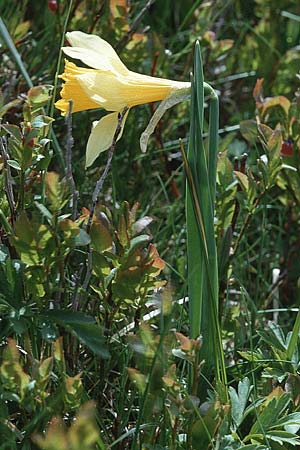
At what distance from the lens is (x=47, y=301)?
1.26 metres

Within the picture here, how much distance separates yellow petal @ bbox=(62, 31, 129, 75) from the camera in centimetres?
130

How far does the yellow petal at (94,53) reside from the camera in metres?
1.30

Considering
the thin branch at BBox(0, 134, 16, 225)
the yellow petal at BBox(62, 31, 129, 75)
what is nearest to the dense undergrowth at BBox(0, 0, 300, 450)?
the thin branch at BBox(0, 134, 16, 225)

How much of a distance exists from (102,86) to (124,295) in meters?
0.33

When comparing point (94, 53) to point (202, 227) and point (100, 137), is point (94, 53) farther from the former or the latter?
→ point (202, 227)

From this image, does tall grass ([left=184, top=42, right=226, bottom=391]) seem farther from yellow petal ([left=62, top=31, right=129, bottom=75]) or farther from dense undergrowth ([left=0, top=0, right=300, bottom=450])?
yellow petal ([left=62, top=31, right=129, bottom=75])

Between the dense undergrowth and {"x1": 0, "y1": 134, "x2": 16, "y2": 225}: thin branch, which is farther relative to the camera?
{"x1": 0, "y1": 134, "x2": 16, "y2": 225}: thin branch

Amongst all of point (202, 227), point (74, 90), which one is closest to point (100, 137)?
point (74, 90)

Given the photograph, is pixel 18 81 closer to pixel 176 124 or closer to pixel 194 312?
pixel 176 124

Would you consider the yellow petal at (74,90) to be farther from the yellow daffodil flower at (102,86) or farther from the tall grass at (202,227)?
the tall grass at (202,227)

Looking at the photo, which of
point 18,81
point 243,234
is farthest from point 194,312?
point 18,81

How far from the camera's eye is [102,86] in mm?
1291

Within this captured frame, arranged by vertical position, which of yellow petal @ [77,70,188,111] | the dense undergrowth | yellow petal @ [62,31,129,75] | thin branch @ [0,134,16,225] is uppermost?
yellow petal @ [62,31,129,75]

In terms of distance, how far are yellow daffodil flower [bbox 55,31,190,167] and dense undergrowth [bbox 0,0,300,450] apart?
6 centimetres
